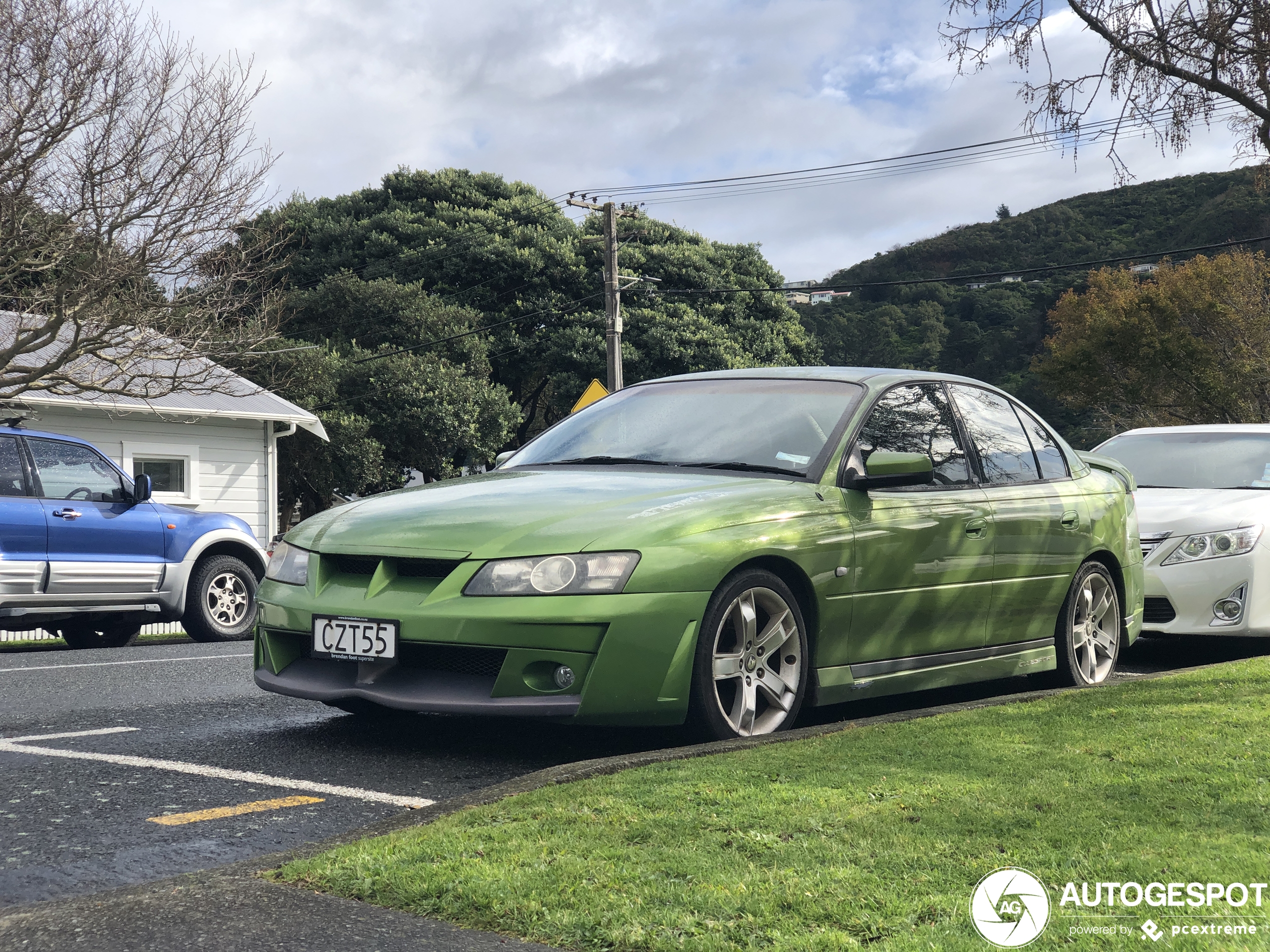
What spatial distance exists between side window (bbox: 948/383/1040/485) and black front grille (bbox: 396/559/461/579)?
2841 mm

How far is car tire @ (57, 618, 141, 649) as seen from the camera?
12102mm

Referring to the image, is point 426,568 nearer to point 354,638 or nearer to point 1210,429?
point 354,638

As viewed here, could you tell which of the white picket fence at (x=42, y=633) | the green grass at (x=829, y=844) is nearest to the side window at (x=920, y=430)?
the green grass at (x=829, y=844)

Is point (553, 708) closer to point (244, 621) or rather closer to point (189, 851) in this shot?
point (189, 851)

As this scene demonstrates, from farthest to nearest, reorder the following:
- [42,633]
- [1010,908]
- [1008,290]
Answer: [1008,290]
[42,633]
[1010,908]

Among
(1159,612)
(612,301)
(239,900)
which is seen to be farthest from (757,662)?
(612,301)

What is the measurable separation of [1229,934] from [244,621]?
419 inches

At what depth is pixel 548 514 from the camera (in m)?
5.07

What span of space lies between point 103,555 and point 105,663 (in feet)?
6.87

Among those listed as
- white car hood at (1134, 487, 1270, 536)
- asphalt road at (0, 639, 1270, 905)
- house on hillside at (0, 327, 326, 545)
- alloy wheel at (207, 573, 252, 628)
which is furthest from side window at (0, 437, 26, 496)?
white car hood at (1134, 487, 1270, 536)

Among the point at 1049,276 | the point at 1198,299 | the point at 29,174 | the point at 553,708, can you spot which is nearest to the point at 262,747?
the point at 553,708

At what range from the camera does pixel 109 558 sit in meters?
11.0

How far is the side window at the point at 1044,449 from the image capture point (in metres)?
6.97

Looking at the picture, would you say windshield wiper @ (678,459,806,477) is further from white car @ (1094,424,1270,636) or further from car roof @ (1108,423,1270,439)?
car roof @ (1108,423,1270,439)
